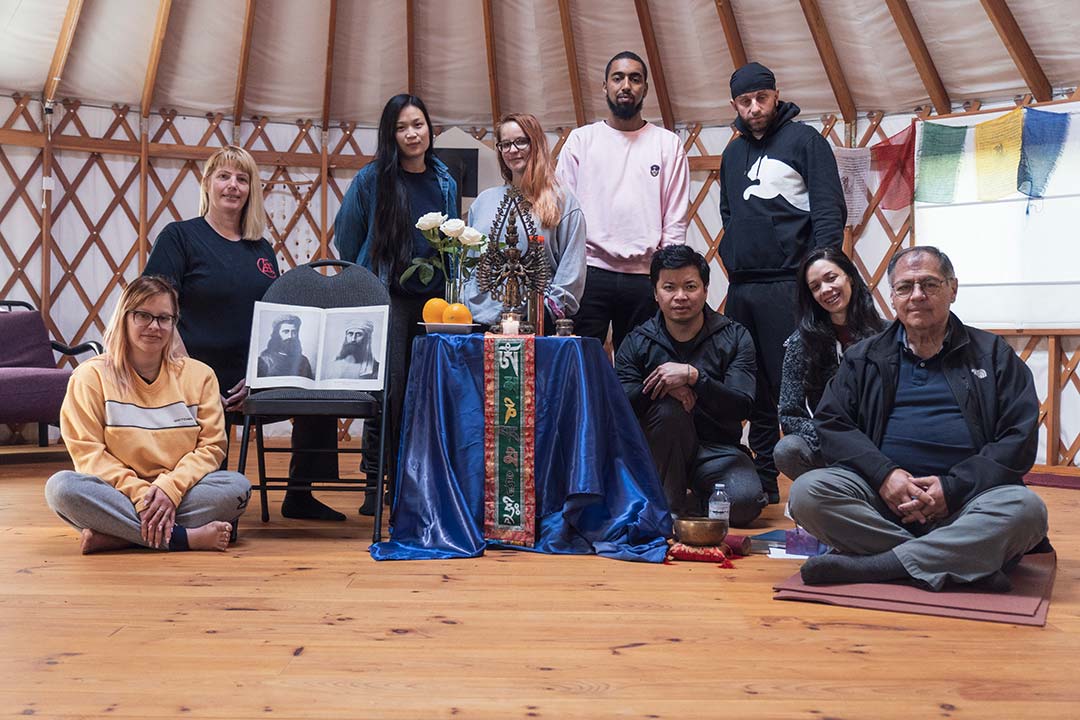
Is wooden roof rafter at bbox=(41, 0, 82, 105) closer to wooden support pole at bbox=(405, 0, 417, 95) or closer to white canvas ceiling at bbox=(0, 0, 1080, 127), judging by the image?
white canvas ceiling at bbox=(0, 0, 1080, 127)

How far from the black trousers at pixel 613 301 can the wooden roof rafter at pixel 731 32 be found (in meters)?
2.33

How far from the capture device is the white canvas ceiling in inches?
192

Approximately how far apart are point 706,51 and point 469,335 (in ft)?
11.0

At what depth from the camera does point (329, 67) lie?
5.49 m

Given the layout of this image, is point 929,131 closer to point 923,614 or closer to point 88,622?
point 923,614

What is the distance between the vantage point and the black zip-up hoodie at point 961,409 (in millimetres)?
2098

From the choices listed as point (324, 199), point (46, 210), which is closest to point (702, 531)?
point (324, 199)

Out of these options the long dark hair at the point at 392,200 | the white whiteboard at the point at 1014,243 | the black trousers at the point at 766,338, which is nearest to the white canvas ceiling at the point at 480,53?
the white whiteboard at the point at 1014,243

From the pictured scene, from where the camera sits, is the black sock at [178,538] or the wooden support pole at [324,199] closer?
Result: the black sock at [178,538]

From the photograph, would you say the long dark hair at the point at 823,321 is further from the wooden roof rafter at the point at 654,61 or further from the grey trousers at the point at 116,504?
the wooden roof rafter at the point at 654,61

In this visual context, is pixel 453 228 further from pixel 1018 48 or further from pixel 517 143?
pixel 1018 48

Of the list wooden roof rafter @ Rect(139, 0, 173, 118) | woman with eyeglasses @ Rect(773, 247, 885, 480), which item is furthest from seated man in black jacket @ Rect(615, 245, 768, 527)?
wooden roof rafter @ Rect(139, 0, 173, 118)

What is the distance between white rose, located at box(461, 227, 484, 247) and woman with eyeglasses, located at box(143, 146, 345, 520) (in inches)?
28.3

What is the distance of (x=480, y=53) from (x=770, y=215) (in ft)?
9.57
